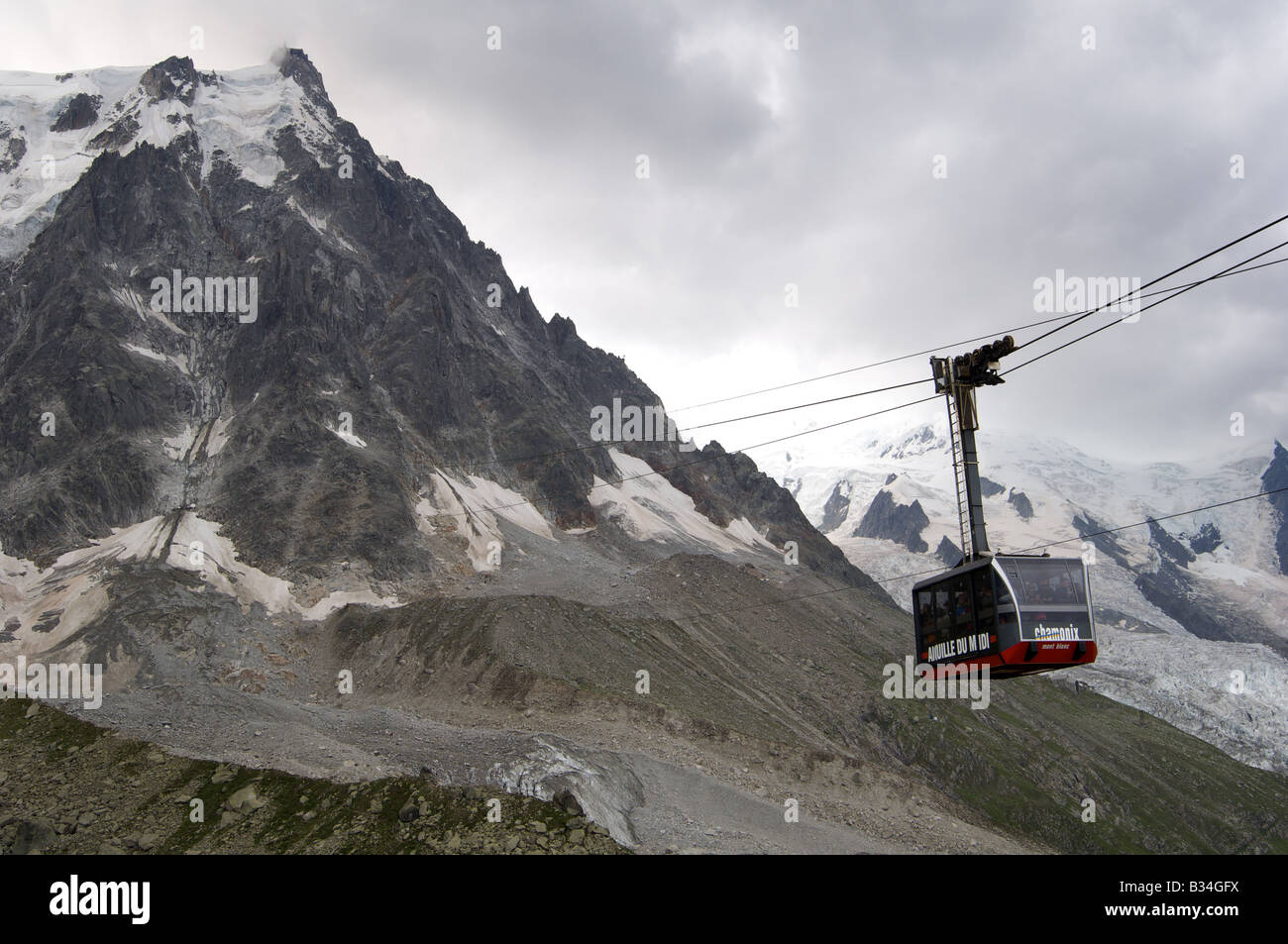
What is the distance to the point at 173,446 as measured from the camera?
3807 inches

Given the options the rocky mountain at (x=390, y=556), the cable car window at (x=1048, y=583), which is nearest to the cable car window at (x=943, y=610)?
the cable car window at (x=1048, y=583)

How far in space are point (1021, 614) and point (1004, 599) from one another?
2.17 ft

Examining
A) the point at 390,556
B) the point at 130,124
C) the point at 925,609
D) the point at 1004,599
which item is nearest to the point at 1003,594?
the point at 1004,599

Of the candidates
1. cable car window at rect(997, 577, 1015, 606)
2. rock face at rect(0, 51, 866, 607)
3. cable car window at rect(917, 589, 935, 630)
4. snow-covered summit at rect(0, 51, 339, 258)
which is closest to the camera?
cable car window at rect(997, 577, 1015, 606)

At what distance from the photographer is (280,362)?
355 ft

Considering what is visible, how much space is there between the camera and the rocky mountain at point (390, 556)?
164ft

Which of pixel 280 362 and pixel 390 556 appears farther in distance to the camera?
pixel 280 362

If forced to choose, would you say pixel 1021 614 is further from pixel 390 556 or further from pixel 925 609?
pixel 390 556

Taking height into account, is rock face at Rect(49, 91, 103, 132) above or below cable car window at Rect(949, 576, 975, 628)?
above

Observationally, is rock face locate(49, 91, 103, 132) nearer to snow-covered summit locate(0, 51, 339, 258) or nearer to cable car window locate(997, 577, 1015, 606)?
snow-covered summit locate(0, 51, 339, 258)

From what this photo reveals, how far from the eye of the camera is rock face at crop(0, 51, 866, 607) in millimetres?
87625

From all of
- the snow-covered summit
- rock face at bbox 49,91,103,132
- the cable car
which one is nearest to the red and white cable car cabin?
the cable car

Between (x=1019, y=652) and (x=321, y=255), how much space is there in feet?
419

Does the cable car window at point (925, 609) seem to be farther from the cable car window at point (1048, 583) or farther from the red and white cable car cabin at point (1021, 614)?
the cable car window at point (1048, 583)
